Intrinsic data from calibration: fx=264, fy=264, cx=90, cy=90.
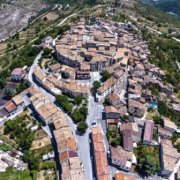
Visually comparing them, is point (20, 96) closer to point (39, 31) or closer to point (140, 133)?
point (140, 133)

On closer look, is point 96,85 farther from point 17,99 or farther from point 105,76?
point 17,99

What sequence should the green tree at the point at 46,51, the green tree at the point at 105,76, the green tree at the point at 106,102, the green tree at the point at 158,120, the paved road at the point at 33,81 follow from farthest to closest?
the green tree at the point at 46,51, the green tree at the point at 105,76, the paved road at the point at 33,81, the green tree at the point at 106,102, the green tree at the point at 158,120

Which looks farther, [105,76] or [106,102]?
[105,76]

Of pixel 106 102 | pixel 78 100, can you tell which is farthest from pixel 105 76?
pixel 78 100

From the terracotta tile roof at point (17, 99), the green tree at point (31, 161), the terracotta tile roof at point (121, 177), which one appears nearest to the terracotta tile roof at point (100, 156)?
the terracotta tile roof at point (121, 177)

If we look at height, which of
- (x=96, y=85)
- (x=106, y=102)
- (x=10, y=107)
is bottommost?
(x=10, y=107)

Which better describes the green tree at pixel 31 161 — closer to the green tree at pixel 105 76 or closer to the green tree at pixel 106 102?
the green tree at pixel 106 102

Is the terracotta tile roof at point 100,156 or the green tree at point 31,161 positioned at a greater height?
the terracotta tile roof at point 100,156

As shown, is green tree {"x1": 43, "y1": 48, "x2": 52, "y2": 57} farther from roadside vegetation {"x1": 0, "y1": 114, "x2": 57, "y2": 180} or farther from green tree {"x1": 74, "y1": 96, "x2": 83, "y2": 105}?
roadside vegetation {"x1": 0, "y1": 114, "x2": 57, "y2": 180}

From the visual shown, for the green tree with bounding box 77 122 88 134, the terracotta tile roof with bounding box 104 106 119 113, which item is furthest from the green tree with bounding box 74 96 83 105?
the green tree with bounding box 77 122 88 134
